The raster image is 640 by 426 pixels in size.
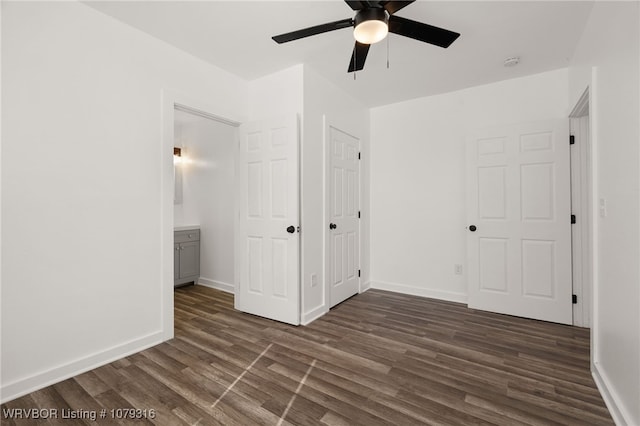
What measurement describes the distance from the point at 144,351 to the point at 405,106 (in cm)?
409

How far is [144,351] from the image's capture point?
2.47m

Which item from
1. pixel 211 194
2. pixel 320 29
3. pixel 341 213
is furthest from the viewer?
pixel 211 194

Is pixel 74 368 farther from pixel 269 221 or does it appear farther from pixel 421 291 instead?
pixel 421 291

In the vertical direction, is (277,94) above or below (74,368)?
above

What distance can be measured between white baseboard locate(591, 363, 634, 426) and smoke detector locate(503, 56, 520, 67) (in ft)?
8.93

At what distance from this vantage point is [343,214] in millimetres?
3766

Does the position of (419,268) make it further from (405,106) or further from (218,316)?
(218,316)

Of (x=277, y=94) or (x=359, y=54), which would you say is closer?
(x=359, y=54)

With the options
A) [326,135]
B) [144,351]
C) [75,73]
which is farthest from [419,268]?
[75,73]

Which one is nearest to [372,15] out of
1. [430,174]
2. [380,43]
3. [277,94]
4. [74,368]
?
[380,43]

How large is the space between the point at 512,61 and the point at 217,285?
4.55 metres

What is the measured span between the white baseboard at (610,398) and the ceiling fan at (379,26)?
91.9 inches

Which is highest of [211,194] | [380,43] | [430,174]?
[380,43]

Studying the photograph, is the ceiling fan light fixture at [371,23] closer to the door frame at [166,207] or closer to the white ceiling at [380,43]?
the white ceiling at [380,43]
